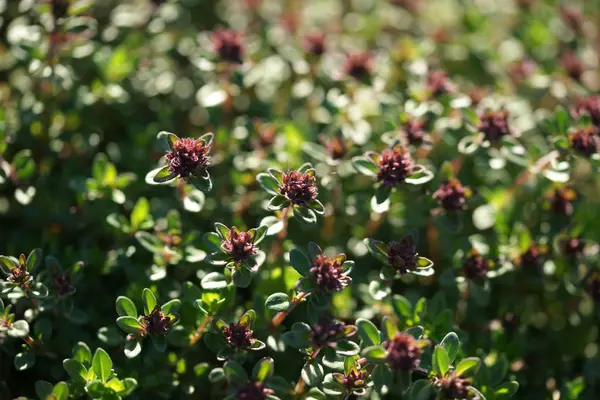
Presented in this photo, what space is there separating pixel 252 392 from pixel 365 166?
0.78 meters

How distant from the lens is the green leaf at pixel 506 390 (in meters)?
1.85

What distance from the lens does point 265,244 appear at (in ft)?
7.30

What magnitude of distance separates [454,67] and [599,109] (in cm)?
95

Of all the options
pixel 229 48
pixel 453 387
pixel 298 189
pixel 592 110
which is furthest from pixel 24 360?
pixel 592 110

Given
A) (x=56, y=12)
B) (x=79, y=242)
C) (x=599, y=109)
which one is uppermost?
(x=56, y=12)

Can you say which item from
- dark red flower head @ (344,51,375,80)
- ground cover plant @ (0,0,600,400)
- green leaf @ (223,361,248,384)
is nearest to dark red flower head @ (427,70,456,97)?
ground cover plant @ (0,0,600,400)

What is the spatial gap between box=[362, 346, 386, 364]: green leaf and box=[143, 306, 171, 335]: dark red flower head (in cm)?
57

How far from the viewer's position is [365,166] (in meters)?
2.00

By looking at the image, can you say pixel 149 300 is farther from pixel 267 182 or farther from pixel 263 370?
pixel 267 182

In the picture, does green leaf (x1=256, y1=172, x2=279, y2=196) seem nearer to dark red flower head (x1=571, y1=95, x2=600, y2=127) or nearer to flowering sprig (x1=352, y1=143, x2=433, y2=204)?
flowering sprig (x1=352, y1=143, x2=433, y2=204)

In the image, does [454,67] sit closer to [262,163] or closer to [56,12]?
[262,163]

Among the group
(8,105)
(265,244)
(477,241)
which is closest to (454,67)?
(477,241)

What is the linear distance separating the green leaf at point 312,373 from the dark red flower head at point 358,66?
1.23 meters

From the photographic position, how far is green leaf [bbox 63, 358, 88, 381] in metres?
1.78
